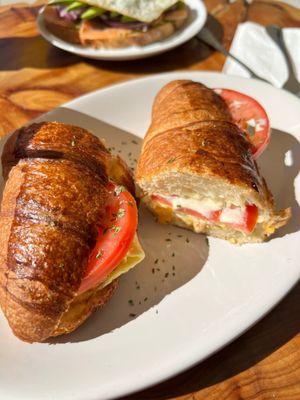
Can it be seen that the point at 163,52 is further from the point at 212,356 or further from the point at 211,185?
the point at 212,356

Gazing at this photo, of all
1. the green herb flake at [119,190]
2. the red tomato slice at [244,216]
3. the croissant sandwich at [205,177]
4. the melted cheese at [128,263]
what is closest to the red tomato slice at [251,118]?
the croissant sandwich at [205,177]

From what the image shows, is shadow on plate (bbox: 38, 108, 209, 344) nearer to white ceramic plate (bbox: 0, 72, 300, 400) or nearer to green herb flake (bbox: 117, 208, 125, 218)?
white ceramic plate (bbox: 0, 72, 300, 400)

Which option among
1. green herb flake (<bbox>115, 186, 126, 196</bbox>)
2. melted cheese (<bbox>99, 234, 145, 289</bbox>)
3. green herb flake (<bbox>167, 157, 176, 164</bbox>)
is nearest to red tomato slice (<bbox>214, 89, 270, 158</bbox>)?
green herb flake (<bbox>167, 157, 176, 164</bbox>)

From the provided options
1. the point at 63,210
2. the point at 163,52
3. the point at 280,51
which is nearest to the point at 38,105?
the point at 163,52

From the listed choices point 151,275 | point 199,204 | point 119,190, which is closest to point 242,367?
point 151,275

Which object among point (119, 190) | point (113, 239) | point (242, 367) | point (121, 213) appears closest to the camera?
point (242, 367)

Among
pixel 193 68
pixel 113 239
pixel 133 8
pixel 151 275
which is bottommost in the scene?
pixel 151 275

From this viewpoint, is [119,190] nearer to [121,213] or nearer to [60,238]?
[121,213]
